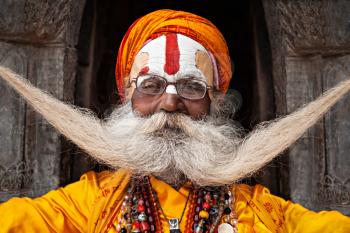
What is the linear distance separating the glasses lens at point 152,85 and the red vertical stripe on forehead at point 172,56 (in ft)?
0.15

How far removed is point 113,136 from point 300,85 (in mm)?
956

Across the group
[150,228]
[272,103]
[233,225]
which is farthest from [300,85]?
[150,228]

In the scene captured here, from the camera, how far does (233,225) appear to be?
6.24ft

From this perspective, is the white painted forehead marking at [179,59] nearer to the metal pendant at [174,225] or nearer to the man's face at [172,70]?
the man's face at [172,70]

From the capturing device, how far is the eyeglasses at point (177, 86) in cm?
199

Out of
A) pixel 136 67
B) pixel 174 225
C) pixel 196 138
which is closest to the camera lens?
pixel 174 225

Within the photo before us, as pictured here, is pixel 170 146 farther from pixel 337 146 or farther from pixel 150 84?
pixel 337 146

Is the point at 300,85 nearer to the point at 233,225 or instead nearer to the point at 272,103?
the point at 272,103

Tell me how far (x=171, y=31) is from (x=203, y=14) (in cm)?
167

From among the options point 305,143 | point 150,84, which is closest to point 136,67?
point 150,84

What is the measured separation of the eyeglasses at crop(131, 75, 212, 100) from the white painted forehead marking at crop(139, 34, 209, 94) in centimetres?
A: 2

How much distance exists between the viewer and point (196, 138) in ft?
6.45

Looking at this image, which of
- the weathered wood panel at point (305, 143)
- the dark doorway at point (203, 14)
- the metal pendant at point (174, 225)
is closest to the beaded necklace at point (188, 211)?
the metal pendant at point (174, 225)

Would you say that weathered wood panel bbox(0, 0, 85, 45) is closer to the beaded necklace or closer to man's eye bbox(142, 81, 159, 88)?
man's eye bbox(142, 81, 159, 88)
